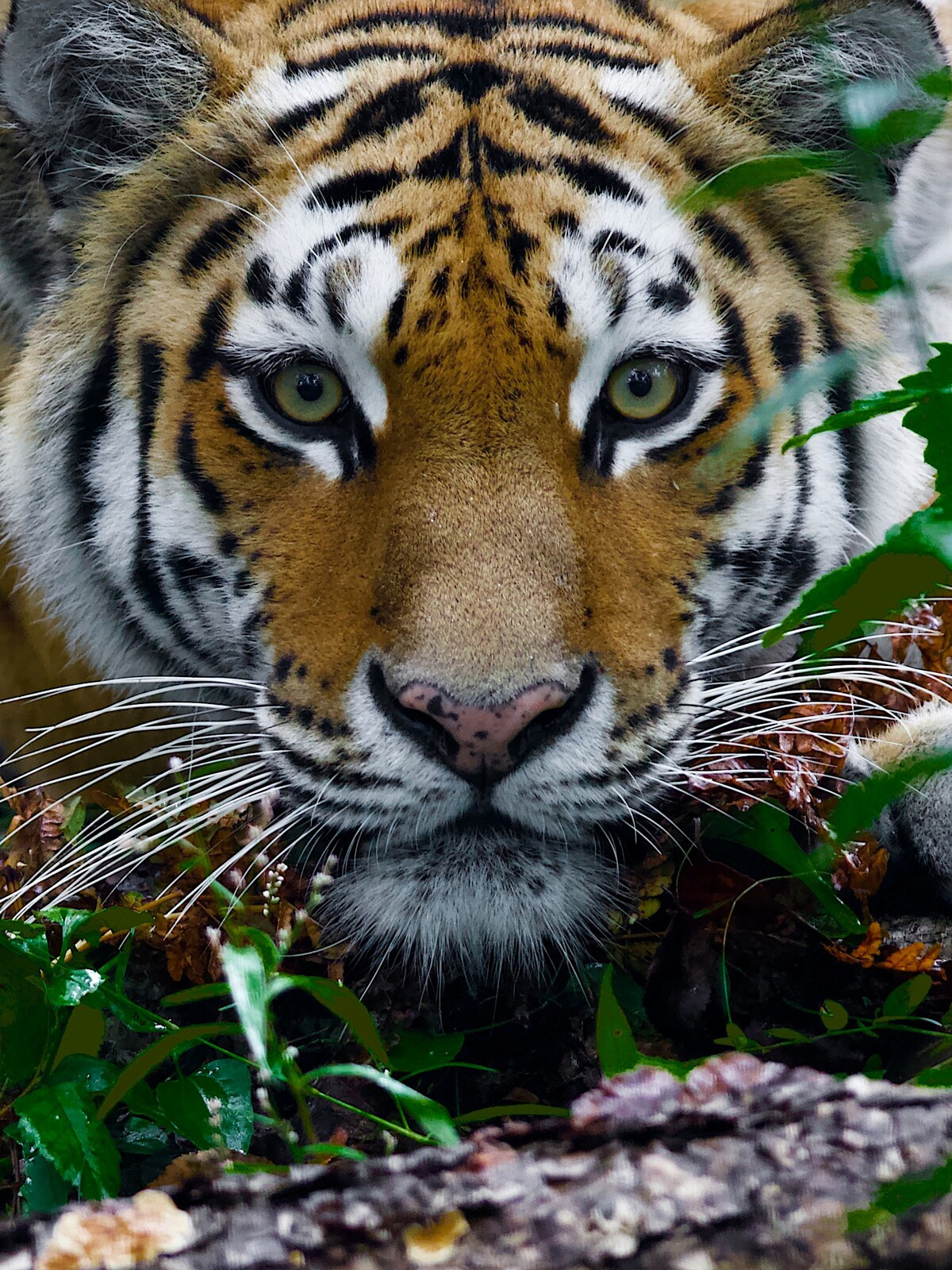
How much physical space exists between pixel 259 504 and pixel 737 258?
2.74ft

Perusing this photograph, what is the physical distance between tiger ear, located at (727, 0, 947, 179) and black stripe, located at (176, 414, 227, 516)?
102 cm

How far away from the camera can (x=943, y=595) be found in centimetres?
202

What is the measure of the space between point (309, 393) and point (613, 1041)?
101cm

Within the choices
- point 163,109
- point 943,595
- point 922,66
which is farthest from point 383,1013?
point 922,66

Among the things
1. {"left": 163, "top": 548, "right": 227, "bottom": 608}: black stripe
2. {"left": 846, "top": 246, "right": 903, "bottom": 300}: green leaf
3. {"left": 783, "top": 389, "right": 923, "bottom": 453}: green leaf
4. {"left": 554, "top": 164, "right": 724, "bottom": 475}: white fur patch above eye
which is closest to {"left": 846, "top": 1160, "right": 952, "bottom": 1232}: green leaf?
{"left": 783, "top": 389, "right": 923, "bottom": 453}: green leaf

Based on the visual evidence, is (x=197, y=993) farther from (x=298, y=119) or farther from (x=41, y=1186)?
(x=298, y=119)

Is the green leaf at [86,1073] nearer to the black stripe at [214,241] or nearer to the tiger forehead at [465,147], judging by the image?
the tiger forehead at [465,147]

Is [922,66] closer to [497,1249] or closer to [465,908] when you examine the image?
[465,908]

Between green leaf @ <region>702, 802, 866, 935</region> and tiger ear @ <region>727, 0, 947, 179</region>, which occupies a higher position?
tiger ear @ <region>727, 0, 947, 179</region>

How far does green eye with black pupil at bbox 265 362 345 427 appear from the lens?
6.29 ft

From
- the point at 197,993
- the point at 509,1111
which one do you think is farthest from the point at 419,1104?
the point at 197,993

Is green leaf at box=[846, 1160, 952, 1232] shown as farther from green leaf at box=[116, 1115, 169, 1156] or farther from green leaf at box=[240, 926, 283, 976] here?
green leaf at box=[116, 1115, 169, 1156]

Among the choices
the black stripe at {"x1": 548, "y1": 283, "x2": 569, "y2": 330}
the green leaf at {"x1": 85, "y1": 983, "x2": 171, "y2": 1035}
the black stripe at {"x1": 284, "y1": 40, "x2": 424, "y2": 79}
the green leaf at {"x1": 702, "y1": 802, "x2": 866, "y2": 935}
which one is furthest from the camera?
the black stripe at {"x1": 284, "y1": 40, "x2": 424, "y2": 79}

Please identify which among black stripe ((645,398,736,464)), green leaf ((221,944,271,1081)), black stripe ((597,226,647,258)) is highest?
black stripe ((597,226,647,258))
